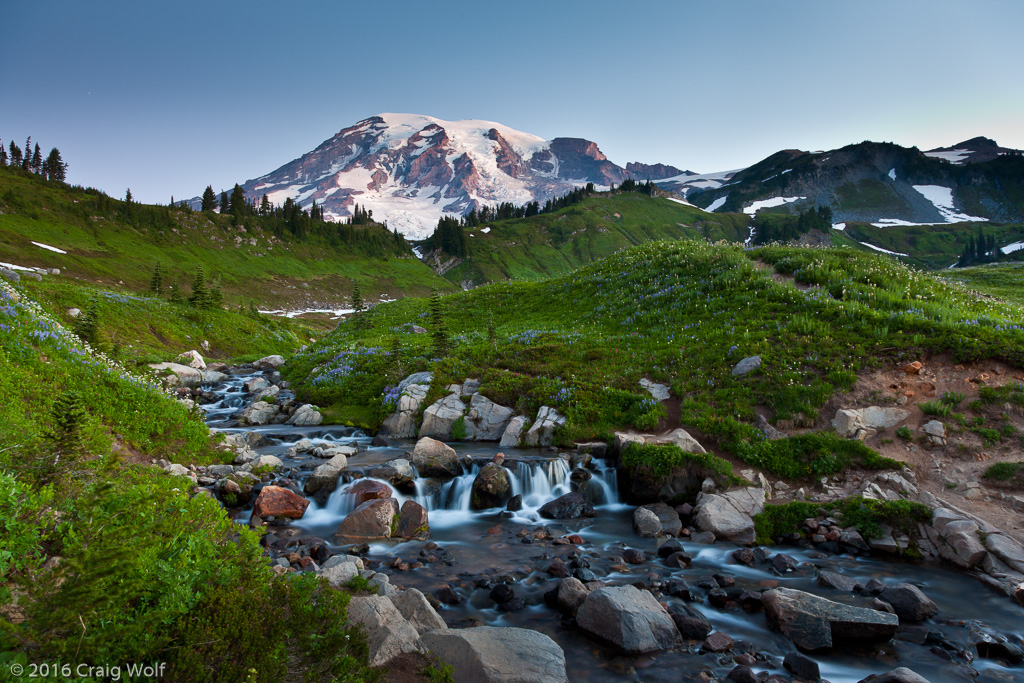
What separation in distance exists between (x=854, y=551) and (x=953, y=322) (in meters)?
9.13

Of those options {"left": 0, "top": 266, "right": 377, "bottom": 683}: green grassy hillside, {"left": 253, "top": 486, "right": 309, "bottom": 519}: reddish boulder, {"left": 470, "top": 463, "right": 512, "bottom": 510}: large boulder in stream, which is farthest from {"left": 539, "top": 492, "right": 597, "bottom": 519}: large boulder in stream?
{"left": 0, "top": 266, "right": 377, "bottom": 683}: green grassy hillside

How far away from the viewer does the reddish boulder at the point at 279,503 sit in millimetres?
11062

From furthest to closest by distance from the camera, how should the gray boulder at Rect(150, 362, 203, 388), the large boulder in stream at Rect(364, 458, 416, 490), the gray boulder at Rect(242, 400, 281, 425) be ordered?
the gray boulder at Rect(150, 362, 203, 388), the gray boulder at Rect(242, 400, 281, 425), the large boulder in stream at Rect(364, 458, 416, 490)

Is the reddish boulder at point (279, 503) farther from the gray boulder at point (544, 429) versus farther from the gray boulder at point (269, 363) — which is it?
the gray boulder at point (269, 363)

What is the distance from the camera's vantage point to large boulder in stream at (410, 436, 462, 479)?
13258mm

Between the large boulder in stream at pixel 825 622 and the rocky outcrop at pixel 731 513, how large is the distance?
104 inches

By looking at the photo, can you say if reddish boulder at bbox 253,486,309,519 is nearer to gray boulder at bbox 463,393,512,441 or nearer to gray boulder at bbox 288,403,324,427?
gray boulder at bbox 463,393,512,441

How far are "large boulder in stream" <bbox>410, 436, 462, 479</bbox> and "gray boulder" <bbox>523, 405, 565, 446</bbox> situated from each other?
8.53 ft

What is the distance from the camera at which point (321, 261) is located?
481 feet

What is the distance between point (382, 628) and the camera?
571 centimetres

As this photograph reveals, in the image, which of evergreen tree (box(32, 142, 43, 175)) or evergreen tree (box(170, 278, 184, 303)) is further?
evergreen tree (box(32, 142, 43, 175))

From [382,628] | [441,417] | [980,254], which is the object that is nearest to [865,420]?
[441,417]

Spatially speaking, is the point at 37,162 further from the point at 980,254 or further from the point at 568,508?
the point at 980,254

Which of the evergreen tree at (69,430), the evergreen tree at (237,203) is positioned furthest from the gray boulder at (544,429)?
the evergreen tree at (237,203)
